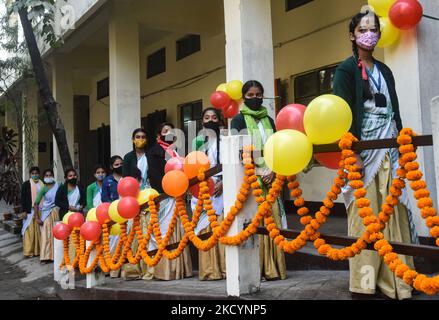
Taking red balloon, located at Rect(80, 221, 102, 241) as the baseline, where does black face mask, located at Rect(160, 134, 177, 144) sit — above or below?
above

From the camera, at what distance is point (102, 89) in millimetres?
15469

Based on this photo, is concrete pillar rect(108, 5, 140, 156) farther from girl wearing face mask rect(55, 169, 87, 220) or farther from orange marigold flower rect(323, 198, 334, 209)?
orange marigold flower rect(323, 198, 334, 209)

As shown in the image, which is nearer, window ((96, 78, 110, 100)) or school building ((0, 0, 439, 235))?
school building ((0, 0, 439, 235))

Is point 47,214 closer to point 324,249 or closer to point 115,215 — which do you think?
point 115,215

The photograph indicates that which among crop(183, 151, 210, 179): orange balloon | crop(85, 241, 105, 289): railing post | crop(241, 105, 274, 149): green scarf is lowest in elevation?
crop(85, 241, 105, 289): railing post

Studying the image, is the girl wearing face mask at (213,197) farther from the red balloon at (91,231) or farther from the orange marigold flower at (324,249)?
the orange marigold flower at (324,249)

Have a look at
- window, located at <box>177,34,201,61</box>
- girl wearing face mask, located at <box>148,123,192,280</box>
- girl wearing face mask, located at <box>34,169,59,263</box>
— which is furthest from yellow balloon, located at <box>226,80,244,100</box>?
window, located at <box>177,34,201,61</box>

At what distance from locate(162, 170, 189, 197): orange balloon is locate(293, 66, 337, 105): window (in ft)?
13.3

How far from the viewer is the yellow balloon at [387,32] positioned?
3965 mm

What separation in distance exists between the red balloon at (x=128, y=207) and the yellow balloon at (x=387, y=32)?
2481 millimetres

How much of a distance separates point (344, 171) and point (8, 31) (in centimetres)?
896

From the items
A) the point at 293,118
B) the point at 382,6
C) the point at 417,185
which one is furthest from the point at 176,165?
the point at 382,6

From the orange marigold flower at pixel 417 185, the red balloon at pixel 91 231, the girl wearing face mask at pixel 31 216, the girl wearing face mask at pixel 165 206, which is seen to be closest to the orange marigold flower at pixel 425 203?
the orange marigold flower at pixel 417 185

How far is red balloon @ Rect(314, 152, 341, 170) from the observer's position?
267 centimetres
